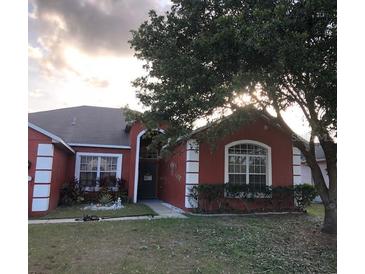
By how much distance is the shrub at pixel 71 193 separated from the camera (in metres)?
14.0

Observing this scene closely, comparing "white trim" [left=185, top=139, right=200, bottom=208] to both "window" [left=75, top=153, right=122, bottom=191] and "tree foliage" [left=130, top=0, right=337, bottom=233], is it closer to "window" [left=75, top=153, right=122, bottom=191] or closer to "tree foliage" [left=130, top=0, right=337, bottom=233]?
"tree foliage" [left=130, top=0, right=337, bottom=233]

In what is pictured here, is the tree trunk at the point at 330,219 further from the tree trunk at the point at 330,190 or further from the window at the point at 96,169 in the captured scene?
the window at the point at 96,169

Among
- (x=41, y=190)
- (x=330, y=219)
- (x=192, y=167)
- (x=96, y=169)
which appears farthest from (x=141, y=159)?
(x=330, y=219)

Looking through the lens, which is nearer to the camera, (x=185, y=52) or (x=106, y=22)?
(x=106, y=22)

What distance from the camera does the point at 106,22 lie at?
585 cm

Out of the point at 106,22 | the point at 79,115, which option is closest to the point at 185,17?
the point at 106,22

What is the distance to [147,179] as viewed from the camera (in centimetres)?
1800

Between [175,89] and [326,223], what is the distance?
601cm

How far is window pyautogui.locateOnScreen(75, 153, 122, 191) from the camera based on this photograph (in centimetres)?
1550

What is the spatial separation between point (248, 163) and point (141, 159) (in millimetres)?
7514

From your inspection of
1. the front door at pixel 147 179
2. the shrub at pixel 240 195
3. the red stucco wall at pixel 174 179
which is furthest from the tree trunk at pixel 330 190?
the front door at pixel 147 179

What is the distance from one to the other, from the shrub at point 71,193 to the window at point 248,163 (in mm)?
7515
